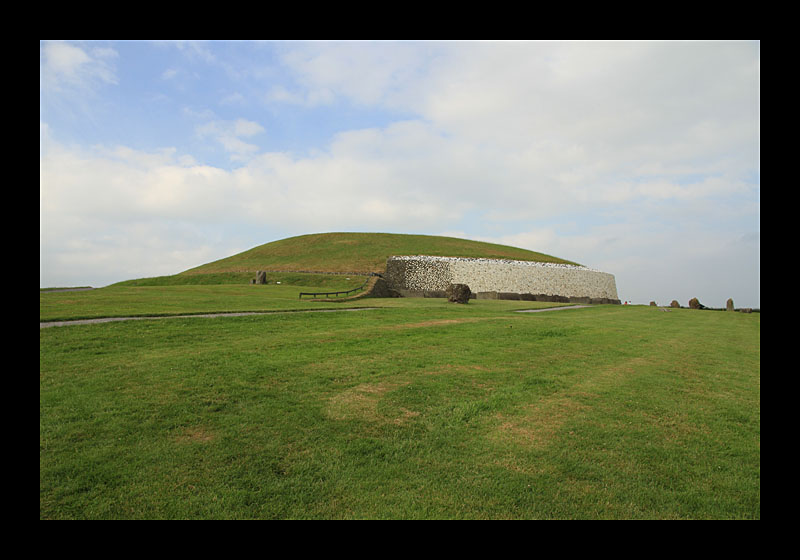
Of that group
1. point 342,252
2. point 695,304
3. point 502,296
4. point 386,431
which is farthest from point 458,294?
point 342,252

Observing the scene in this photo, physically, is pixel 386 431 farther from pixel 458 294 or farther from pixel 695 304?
pixel 695 304

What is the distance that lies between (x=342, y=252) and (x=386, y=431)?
58344 mm

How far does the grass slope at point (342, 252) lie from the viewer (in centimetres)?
5828

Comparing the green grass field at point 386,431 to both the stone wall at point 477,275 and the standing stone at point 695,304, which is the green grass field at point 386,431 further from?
the stone wall at point 477,275

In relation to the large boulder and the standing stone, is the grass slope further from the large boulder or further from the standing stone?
the standing stone

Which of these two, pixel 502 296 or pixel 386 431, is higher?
pixel 502 296

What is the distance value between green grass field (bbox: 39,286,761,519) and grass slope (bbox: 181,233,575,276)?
143 ft

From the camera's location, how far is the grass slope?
191ft

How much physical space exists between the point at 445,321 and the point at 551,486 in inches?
540

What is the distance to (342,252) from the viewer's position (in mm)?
64188
